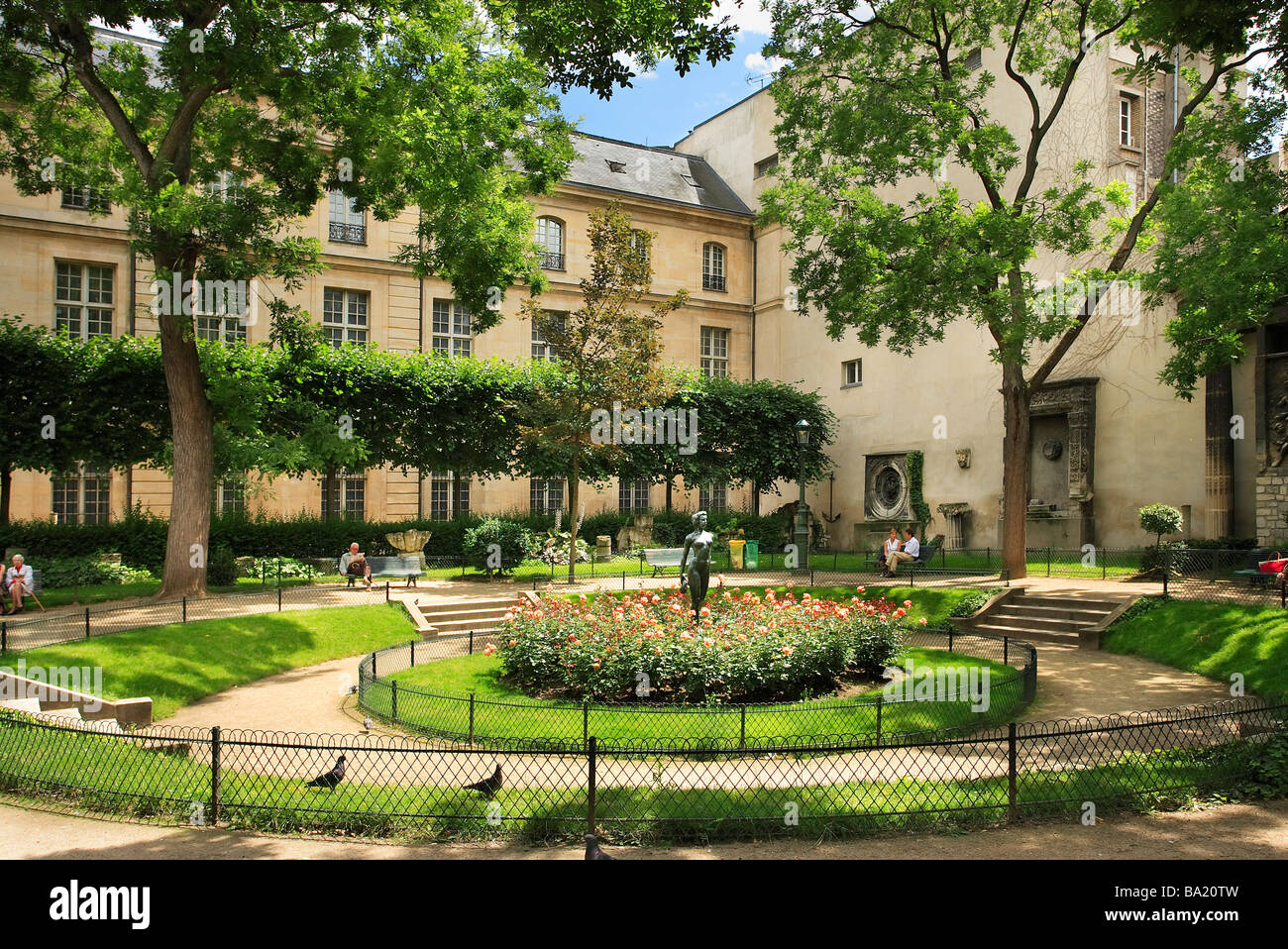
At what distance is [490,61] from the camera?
1820 cm

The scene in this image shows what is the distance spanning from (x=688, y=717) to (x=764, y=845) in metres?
3.86

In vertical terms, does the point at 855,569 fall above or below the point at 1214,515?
below

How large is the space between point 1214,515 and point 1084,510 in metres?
3.88

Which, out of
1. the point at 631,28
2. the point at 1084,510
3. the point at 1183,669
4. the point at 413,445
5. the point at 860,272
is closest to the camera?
the point at 631,28

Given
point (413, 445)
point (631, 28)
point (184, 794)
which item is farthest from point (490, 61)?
point (184, 794)

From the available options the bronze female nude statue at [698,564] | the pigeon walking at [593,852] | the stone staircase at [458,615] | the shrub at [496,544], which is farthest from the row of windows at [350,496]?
the pigeon walking at [593,852]

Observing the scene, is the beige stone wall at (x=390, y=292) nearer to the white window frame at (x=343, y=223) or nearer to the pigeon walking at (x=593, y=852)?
the white window frame at (x=343, y=223)

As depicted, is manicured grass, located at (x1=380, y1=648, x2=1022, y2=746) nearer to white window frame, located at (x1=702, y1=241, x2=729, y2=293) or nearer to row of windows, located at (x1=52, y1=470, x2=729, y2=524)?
row of windows, located at (x1=52, y1=470, x2=729, y2=524)

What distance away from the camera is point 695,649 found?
12094 mm

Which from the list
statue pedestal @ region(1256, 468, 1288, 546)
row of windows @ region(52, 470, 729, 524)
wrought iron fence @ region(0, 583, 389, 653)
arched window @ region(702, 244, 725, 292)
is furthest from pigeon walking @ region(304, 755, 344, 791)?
arched window @ region(702, 244, 725, 292)

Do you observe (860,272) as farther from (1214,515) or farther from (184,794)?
(184,794)

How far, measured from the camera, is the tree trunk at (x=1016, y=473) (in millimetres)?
20875

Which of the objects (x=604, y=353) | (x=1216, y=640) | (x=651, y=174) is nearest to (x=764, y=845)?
(x=1216, y=640)

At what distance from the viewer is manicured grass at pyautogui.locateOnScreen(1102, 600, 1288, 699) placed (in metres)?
13.0
